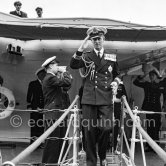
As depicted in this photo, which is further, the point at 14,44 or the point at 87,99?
the point at 14,44

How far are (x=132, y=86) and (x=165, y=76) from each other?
64cm

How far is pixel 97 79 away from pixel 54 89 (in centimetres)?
88

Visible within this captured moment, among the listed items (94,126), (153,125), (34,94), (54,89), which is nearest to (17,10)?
(34,94)

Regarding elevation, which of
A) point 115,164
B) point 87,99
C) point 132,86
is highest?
point 132,86

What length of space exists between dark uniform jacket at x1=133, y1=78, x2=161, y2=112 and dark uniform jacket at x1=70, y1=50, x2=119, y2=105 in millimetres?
2666

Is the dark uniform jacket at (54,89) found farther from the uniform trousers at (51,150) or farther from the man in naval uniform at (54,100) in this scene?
the uniform trousers at (51,150)

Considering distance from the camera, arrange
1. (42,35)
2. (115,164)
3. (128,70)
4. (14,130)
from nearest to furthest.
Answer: (115,164) → (42,35) → (128,70) → (14,130)

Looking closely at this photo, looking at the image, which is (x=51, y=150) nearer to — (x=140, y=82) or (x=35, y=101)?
(x=35, y=101)

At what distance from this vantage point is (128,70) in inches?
222

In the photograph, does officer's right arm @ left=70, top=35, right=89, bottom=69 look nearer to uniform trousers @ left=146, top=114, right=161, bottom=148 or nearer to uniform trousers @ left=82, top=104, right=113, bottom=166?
uniform trousers @ left=82, top=104, right=113, bottom=166

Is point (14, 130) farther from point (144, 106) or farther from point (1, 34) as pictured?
point (144, 106)

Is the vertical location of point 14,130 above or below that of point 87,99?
below

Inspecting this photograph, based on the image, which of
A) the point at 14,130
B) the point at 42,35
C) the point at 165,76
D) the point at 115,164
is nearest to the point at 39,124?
the point at 14,130

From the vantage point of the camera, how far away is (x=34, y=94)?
6.03 meters
